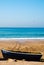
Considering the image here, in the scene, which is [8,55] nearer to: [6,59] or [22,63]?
[6,59]

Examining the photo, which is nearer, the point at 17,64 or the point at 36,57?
the point at 17,64

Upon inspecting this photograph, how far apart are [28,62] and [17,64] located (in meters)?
0.95

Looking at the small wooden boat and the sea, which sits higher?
the small wooden boat

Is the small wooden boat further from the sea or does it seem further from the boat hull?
the sea

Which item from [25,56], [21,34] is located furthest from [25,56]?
[21,34]

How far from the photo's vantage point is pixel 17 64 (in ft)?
38.3

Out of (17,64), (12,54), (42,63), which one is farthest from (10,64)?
(42,63)

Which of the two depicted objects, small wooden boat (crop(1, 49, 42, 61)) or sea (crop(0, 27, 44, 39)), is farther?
sea (crop(0, 27, 44, 39))

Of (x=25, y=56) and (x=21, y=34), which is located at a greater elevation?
(x=25, y=56)

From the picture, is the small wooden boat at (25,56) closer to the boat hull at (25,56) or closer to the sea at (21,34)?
the boat hull at (25,56)

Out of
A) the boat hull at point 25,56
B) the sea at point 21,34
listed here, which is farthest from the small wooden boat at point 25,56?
the sea at point 21,34

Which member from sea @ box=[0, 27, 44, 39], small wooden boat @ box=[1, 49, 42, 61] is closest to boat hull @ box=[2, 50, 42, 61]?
small wooden boat @ box=[1, 49, 42, 61]

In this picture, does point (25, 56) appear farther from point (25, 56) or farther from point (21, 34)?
point (21, 34)

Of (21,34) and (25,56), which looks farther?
(21,34)
